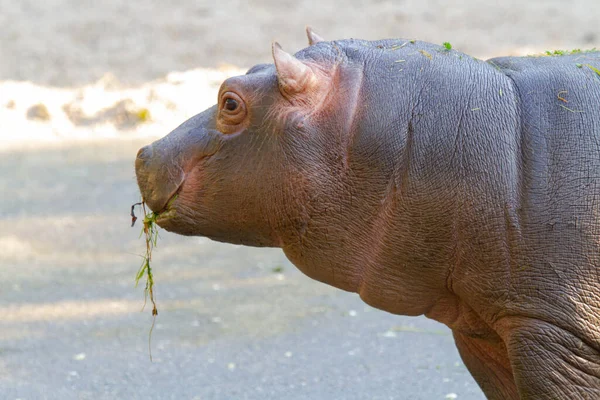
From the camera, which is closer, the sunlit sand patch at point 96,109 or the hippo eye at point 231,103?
the hippo eye at point 231,103

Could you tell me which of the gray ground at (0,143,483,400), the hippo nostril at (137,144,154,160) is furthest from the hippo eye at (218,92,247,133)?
the gray ground at (0,143,483,400)

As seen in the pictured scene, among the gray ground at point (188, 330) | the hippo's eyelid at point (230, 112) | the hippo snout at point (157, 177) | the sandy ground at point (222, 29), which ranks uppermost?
the hippo's eyelid at point (230, 112)

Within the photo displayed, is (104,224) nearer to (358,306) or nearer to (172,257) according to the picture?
(172,257)

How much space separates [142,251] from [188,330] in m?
1.64

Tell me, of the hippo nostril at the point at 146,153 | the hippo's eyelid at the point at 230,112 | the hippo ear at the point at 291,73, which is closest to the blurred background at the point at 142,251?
the hippo nostril at the point at 146,153

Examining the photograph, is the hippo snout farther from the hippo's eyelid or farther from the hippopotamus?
the hippo's eyelid

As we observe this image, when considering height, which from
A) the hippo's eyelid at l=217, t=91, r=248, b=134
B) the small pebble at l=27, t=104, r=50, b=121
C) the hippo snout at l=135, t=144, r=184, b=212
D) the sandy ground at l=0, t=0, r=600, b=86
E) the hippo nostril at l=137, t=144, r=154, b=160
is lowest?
the small pebble at l=27, t=104, r=50, b=121

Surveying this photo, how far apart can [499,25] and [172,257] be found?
367 inches

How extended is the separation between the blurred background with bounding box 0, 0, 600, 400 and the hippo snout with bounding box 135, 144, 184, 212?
1.76m

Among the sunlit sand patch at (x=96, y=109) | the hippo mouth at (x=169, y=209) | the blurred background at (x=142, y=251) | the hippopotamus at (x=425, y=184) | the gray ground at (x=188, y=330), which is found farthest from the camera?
the sunlit sand patch at (x=96, y=109)

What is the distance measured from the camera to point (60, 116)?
12.0m

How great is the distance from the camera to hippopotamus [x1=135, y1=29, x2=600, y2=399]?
3.08m

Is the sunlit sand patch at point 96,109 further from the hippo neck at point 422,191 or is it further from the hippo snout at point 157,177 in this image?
the hippo neck at point 422,191

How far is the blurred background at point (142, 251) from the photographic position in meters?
5.26
